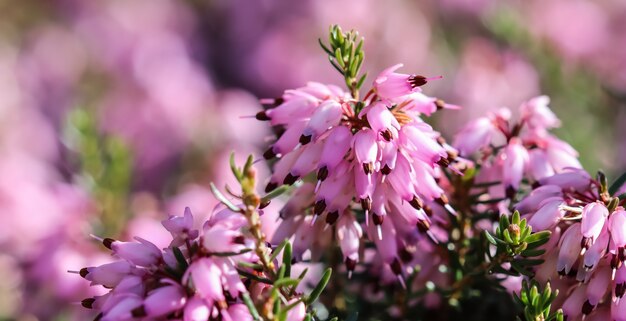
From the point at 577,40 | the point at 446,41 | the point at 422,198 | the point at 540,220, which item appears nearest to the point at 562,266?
the point at 540,220

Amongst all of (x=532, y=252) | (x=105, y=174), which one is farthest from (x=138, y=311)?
(x=105, y=174)

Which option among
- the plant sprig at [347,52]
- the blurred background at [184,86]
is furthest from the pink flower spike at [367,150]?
the blurred background at [184,86]

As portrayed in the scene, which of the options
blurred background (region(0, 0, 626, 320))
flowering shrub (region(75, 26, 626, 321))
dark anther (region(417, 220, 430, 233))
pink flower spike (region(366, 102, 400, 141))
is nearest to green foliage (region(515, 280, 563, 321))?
flowering shrub (region(75, 26, 626, 321))

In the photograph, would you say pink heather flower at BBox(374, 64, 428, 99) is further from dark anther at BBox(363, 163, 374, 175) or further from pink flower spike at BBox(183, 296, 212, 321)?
pink flower spike at BBox(183, 296, 212, 321)

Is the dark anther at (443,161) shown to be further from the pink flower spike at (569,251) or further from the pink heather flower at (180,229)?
the pink heather flower at (180,229)

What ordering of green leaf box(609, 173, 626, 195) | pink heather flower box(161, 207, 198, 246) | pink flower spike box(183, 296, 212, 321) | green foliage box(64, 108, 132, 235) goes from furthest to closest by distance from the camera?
1. green foliage box(64, 108, 132, 235)
2. green leaf box(609, 173, 626, 195)
3. pink heather flower box(161, 207, 198, 246)
4. pink flower spike box(183, 296, 212, 321)

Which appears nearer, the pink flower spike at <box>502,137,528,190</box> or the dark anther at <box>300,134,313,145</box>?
the dark anther at <box>300,134,313,145</box>

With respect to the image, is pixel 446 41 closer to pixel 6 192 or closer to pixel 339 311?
pixel 6 192
